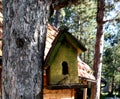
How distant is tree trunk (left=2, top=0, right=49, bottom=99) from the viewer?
2.29 m

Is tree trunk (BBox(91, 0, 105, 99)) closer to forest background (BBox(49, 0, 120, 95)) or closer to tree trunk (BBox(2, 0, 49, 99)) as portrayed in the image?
tree trunk (BBox(2, 0, 49, 99))

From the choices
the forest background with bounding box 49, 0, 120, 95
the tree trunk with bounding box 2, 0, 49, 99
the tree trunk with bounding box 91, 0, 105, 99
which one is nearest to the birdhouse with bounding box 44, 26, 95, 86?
the tree trunk with bounding box 2, 0, 49, 99

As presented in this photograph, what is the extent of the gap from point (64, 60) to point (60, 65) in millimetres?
79

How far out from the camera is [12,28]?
2.31 metres

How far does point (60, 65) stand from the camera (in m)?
3.67

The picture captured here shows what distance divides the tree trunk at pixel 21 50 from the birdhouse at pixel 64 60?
0.81 meters

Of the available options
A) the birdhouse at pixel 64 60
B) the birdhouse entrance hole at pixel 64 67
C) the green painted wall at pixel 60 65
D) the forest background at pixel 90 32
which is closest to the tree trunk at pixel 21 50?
the birdhouse at pixel 64 60

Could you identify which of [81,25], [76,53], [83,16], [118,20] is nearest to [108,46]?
[81,25]

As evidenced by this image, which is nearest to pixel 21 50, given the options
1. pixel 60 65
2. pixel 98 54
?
pixel 60 65

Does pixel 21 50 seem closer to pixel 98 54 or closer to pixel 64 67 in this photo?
pixel 64 67

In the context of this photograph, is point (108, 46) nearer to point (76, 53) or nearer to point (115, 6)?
point (115, 6)

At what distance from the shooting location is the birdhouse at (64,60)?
129 inches

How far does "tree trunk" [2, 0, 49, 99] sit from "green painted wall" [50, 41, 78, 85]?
3.51 feet

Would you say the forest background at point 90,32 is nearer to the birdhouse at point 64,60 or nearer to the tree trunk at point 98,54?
the tree trunk at point 98,54
